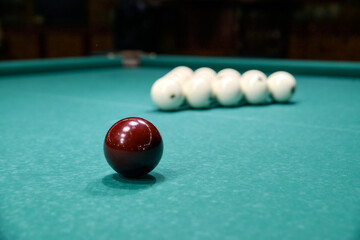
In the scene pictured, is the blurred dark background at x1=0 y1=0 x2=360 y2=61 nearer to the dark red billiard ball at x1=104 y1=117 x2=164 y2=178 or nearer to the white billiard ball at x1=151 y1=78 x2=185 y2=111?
the white billiard ball at x1=151 y1=78 x2=185 y2=111

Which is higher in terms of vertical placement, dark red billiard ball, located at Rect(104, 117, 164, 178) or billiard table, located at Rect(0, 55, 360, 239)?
dark red billiard ball, located at Rect(104, 117, 164, 178)

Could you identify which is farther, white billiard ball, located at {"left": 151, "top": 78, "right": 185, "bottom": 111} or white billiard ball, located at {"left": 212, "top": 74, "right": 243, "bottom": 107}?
white billiard ball, located at {"left": 212, "top": 74, "right": 243, "bottom": 107}

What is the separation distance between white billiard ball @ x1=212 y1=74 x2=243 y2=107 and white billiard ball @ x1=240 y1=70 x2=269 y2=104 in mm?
86

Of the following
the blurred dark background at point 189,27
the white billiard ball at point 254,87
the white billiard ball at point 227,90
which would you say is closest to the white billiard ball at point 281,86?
the white billiard ball at point 254,87

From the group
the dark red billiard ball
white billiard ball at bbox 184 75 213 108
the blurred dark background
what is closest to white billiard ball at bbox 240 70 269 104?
white billiard ball at bbox 184 75 213 108

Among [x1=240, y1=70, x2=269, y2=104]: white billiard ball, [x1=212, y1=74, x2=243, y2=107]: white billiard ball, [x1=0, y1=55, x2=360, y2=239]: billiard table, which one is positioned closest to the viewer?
[x1=0, y1=55, x2=360, y2=239]: billiard table

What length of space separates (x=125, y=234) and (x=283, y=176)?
2.60 ft

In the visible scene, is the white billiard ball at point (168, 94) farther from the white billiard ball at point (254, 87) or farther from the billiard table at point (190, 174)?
the white billiard ball at point (254, 87)

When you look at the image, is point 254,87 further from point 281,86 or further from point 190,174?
point 190,174

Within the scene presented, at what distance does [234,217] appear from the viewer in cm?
130

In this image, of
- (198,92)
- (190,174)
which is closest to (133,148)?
(190,174)

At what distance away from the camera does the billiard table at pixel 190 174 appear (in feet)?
4.10

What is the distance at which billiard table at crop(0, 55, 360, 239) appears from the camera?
1.25 meters

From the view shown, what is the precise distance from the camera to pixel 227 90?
3469 millimetres
